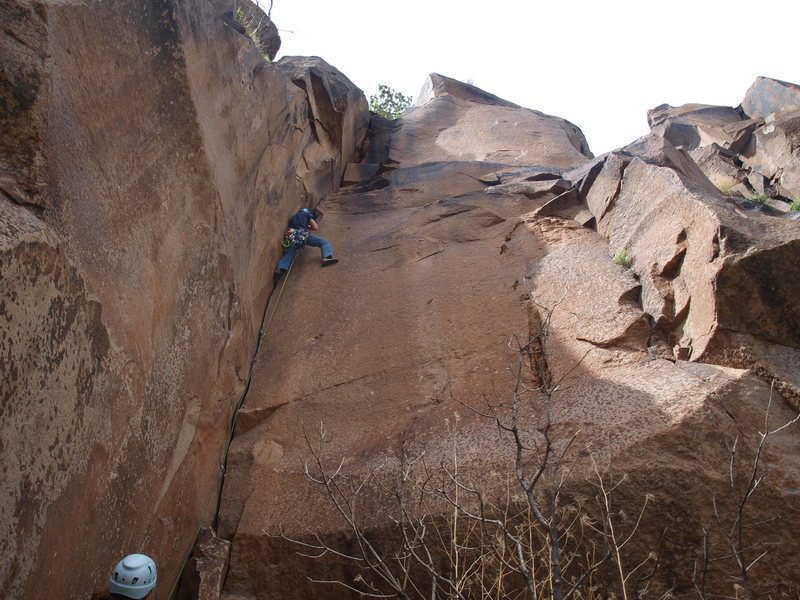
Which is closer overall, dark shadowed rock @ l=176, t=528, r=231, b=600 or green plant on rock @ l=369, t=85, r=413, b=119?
dark shadowed rock @ l=176, t=528, r=231, b=600

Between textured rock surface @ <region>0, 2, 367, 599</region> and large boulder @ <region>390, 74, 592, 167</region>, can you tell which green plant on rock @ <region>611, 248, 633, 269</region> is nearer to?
textured rock surface @ <region>0, 2, 367, 599</region>

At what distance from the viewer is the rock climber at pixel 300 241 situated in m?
8.02

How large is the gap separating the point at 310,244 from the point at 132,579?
5469mm

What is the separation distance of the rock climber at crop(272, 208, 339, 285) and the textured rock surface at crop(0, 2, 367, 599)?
1226 millimetres

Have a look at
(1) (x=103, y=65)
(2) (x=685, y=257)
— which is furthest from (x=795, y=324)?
(1) (x=103, y=65)

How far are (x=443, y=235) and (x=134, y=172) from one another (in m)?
4.31

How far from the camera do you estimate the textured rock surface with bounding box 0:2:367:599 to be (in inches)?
125

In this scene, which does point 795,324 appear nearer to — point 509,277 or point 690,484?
point 690,484

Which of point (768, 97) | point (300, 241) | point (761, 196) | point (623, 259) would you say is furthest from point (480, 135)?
point (768, 97)

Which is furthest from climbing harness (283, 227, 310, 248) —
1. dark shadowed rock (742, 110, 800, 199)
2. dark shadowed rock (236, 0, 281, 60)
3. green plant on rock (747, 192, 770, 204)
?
dark shadowed rock (742, 110, 800, 199)

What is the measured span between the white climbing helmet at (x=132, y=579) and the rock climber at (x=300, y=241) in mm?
4783

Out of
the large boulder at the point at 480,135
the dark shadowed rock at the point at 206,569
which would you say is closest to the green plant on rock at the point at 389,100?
the large boulder at the point at 480,135

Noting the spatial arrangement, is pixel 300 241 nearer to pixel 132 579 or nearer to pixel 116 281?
pixel 116 281

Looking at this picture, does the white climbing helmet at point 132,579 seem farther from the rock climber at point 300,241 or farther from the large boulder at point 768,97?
the large boulder at point 768,97
